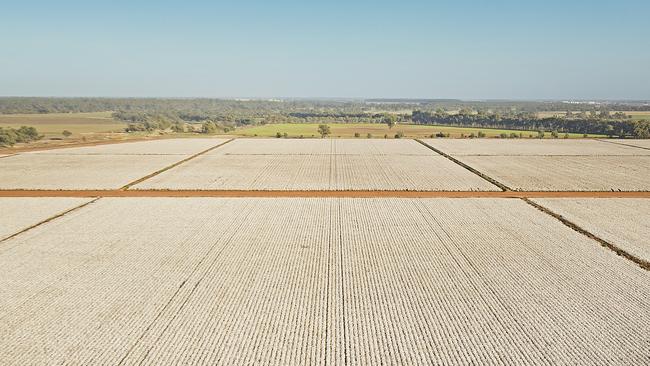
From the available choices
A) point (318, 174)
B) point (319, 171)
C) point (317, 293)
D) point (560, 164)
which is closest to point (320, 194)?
point (318, 174)

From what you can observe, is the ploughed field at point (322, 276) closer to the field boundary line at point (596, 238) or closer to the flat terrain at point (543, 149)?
the field boundary line at point (596, 238)

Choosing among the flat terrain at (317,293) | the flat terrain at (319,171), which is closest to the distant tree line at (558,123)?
the flat terrain at (319,171)

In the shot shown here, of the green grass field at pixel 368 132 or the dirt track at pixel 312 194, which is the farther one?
the green grass field at pixel 368 132

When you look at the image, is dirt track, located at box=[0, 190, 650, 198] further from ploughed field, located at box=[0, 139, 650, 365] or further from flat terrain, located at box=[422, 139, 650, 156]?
flat terrain, located at box=[422, 139, 650, 156]

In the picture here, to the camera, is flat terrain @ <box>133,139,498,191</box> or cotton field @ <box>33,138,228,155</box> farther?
cotton field @ <box>33,138,228,155</box>

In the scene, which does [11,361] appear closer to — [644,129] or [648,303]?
[648,303]

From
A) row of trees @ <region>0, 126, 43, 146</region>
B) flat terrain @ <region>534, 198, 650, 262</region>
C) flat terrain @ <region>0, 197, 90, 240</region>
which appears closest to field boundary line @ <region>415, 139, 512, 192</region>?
flat terrain @ <region>534, 198, 650, 262</region>
